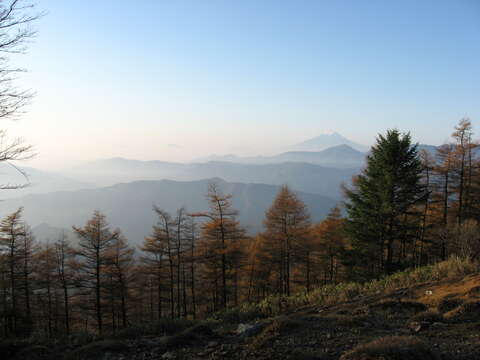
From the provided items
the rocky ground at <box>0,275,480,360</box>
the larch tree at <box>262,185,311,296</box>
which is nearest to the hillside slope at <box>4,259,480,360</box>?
the rocky ground at <box>0,275,480,360</box>

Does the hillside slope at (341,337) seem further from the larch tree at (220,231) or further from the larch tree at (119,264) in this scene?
the larch tree at (119,264)

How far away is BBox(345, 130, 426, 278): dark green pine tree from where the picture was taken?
1512cm

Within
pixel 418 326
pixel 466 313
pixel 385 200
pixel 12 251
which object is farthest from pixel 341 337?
pixel 12 251

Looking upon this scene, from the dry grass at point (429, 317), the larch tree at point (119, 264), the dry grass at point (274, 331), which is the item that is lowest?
the larch tree at point (119, 264)

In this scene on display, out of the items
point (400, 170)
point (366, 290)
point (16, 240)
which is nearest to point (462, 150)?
point (400, 170)

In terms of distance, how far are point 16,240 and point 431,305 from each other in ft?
88.3

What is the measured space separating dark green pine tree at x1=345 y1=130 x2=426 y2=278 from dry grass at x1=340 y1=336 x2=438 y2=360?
40.2 ft

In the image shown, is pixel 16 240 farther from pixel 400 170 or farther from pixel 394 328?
pixel 400 170

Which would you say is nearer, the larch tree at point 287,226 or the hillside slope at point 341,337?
the hillside slope at point 341,337

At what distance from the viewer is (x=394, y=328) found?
18.4 feet

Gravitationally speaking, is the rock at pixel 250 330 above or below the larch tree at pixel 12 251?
above

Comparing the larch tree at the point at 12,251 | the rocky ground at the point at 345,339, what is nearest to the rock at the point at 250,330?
the rocky ground at the point at 345,339

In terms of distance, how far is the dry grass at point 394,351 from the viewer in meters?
3.70

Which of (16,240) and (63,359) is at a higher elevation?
(63,359)
